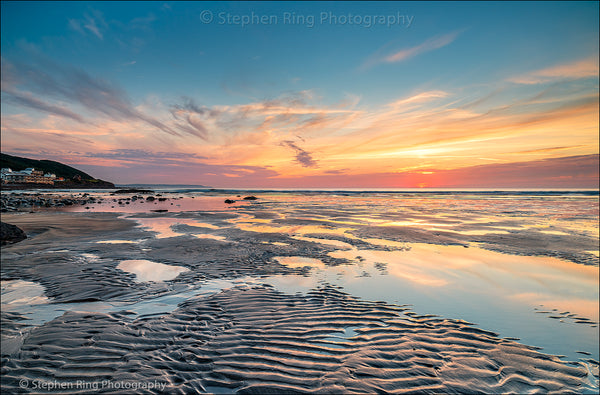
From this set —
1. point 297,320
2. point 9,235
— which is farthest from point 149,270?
point 9,235

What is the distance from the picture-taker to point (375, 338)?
509 centimetres

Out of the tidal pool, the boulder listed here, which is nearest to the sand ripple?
the tidal pool

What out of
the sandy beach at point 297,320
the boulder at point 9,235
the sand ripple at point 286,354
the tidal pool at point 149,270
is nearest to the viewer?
the sand ripple at point 286,354

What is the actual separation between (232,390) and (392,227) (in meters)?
17.0

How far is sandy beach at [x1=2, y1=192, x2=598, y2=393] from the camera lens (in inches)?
157

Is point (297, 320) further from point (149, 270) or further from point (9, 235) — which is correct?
point (9, 235)

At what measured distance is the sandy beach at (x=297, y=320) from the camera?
3977mm

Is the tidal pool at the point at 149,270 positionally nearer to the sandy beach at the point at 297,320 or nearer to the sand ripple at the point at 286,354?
the sandy beach at the point at 297,320

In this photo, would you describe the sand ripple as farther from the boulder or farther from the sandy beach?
the boulder

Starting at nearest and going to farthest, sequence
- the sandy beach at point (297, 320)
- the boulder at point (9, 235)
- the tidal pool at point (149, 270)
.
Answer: the sandy beach at point (297, 320) → the tidal pool at point (149, 270) → the boulder at point (9, 235)

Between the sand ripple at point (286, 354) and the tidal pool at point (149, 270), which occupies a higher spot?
the sand ripple at point (286, 354)

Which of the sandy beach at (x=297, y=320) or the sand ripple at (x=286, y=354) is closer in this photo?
the sand ripple at (x=286, y=354)

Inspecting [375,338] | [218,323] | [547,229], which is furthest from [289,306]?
[547,229]

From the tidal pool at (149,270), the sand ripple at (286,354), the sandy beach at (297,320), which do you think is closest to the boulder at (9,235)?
the sandy beach at (297,320)
